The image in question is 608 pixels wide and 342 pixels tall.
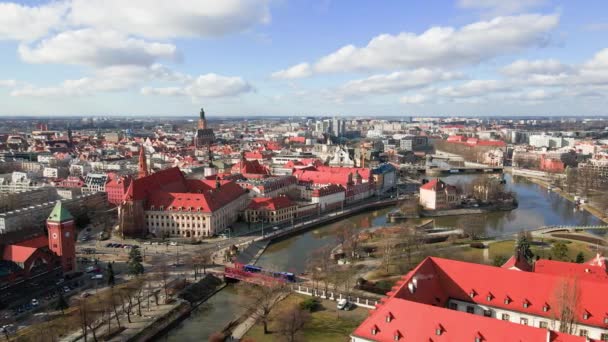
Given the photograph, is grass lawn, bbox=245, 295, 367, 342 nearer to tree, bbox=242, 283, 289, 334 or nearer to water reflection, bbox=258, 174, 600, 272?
tree, bbox=242, 283, 289, 334

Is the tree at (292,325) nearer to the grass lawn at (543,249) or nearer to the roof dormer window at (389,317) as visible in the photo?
the roof dormer window at (389,317)

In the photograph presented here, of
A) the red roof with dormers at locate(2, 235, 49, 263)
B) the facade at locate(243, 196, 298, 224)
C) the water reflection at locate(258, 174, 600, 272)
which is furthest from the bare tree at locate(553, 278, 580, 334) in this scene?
the facade at locate(243, 196, 298, 224)

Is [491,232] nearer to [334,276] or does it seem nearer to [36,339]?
[334,276]

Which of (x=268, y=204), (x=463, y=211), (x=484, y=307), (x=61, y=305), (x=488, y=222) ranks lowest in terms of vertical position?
(x=488, y=222)

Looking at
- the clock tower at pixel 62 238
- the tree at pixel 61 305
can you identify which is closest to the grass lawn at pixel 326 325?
the tree at pixel 61 305

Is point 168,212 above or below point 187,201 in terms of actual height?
below

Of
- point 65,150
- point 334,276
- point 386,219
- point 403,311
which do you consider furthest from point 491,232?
point 65,150

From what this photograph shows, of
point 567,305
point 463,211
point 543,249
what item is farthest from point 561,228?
point 567,305

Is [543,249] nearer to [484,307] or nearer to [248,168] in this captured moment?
[484,307]
